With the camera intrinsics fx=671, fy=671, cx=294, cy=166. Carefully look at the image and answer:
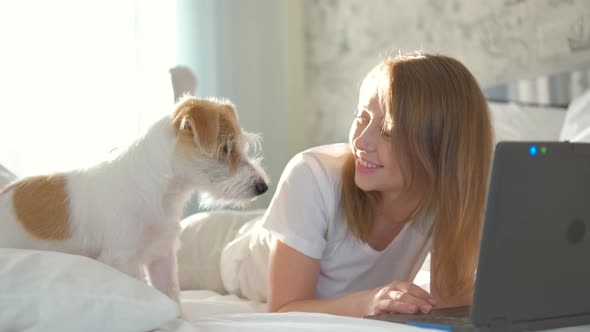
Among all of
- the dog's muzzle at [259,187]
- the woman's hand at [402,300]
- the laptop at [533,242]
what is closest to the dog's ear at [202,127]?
the dog's muzzle at [259,187]

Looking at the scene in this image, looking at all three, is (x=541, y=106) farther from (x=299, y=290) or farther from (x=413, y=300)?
(x=413, y=300)

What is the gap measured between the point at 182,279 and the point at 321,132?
1829 millimetres

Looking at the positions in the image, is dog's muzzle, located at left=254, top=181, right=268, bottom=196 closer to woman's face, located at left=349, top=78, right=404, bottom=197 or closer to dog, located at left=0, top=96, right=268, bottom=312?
dog, located at left=0, top=96, right=268, bottom=312

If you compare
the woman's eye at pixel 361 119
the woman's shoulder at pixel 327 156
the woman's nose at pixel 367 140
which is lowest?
the woman's shoulder at pixel 327 156

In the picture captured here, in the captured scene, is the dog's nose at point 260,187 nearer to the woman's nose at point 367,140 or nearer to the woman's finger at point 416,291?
the woman's nose at point 367,140

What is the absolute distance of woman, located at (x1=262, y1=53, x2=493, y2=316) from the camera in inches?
58.7

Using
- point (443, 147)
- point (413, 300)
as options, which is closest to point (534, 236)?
point (413, 300)

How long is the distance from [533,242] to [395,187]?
23.4 inches

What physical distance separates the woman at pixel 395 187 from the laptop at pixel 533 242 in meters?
0.43

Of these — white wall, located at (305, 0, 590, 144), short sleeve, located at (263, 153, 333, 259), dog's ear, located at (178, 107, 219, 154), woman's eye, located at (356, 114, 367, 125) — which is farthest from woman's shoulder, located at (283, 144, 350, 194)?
white wall, located at (305, 0, 590, 144)

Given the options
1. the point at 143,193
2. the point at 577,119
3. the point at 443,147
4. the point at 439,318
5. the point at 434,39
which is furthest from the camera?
the point at 434,39

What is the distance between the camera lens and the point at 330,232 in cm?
159

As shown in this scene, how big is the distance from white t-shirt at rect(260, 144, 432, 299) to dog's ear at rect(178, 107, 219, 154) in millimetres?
251

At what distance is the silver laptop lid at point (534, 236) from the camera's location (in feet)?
3.11
